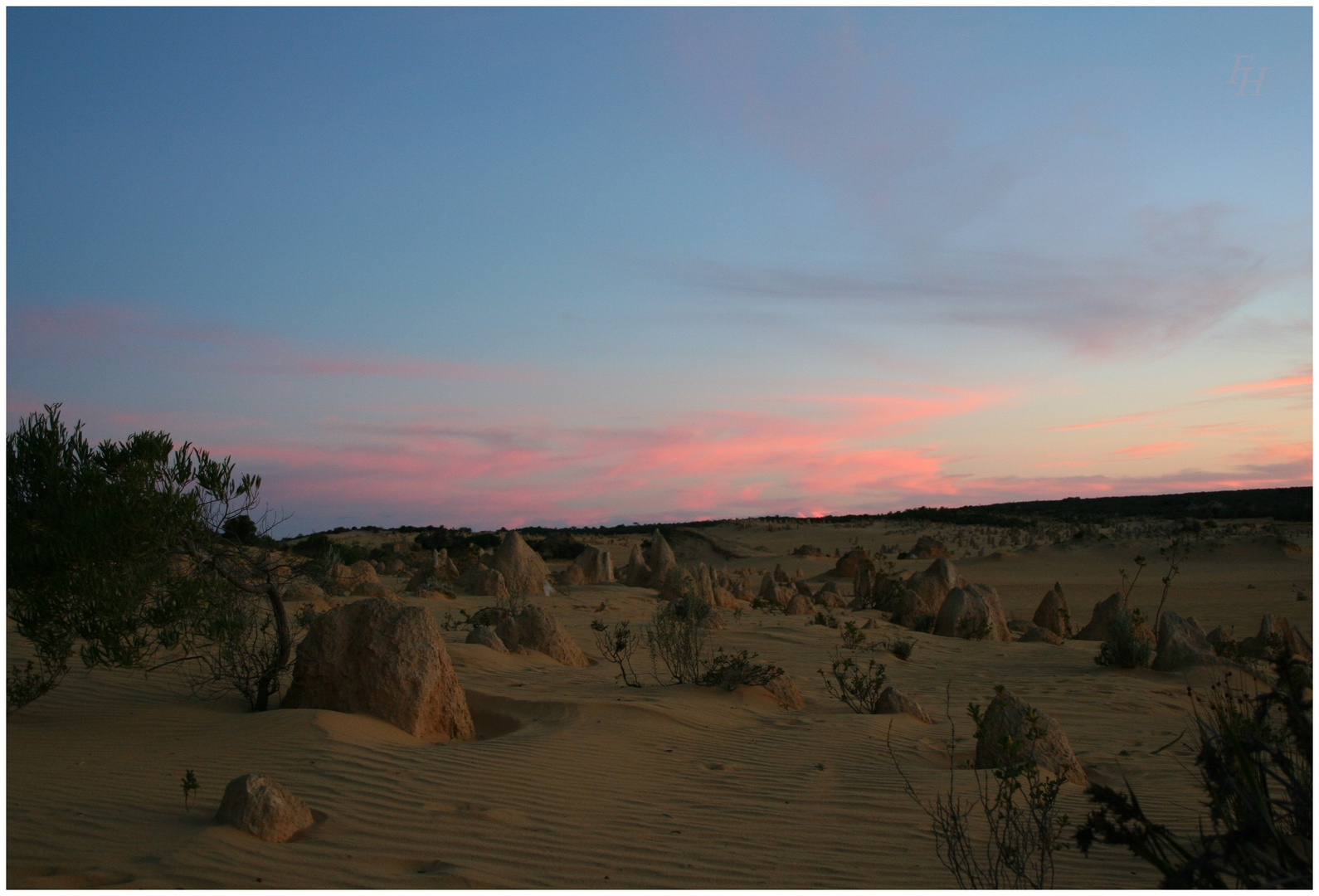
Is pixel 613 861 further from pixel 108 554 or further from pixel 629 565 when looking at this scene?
pixel 629 565

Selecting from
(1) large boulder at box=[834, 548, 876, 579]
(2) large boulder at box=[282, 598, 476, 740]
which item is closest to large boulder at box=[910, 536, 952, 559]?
(1) large boulder at box=[834, 548, 876, 579]

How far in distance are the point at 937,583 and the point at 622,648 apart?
30.7ft

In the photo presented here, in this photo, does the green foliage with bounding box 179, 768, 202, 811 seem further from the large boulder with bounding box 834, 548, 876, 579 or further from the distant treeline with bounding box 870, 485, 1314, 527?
the distant treeline with bounding box 870, 485, 1314, 527

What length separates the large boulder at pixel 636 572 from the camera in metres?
21.1

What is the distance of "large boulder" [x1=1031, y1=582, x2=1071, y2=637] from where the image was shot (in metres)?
15.6

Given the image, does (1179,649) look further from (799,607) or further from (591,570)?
(591,570)

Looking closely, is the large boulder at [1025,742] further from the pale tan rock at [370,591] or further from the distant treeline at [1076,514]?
the distant treeline at [1076,514]

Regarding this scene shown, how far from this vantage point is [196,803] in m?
4.73

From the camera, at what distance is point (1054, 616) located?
15.7 m

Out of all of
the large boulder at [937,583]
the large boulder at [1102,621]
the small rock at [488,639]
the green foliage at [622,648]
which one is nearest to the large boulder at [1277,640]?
the large boulder at [1102,621]

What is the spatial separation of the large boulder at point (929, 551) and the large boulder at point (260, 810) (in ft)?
94.6

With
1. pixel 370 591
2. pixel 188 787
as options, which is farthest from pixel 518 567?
pixel 188 787

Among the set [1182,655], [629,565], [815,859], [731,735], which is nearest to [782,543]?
[629,565]

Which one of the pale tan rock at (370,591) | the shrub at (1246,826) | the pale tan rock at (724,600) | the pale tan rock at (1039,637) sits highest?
the shrub at (1246,826)
